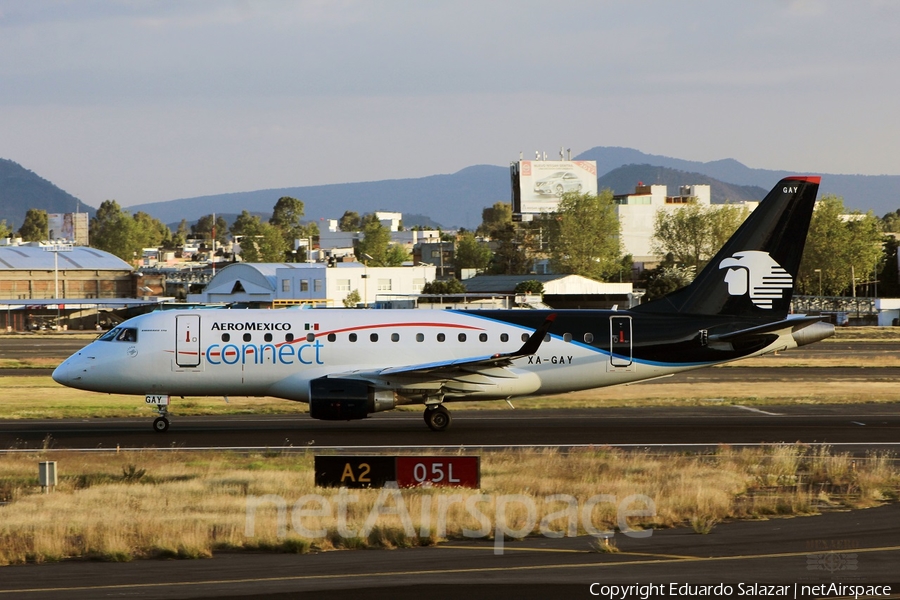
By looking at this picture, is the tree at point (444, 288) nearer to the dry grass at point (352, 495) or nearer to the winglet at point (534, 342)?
the winglet at point (534, 342)

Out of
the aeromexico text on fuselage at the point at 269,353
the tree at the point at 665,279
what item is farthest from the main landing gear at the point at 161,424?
the tree at the point at 665,279

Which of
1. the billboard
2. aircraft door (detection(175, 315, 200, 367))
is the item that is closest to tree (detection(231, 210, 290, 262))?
the billboard

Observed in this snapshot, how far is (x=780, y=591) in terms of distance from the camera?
13805mm

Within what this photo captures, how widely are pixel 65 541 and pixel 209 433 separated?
1440 centimetres

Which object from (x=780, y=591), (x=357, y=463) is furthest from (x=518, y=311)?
(x=780, y=591)

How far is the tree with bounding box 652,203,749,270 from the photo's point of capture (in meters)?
137

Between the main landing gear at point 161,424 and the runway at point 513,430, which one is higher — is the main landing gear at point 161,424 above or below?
above

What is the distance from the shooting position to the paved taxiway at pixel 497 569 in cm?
1423

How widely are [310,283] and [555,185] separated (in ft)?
245

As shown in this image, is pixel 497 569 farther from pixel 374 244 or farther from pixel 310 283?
pixel 374 244

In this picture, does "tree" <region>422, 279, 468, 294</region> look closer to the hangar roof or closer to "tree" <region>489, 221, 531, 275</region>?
"tree" <region>489, 221, 531, 275</region>

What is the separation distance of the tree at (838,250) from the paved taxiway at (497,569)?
122729mm

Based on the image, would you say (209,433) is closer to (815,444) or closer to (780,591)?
(815,444)

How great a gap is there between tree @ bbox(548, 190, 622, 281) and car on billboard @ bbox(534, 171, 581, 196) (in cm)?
3691
